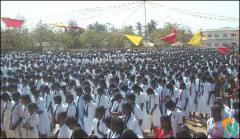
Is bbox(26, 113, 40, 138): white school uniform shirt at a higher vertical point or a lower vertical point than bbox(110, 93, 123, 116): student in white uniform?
lower

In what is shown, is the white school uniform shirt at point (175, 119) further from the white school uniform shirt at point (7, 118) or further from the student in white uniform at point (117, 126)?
the white school uniform shirt at point (7, 118)

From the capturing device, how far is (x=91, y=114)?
740 centimetres

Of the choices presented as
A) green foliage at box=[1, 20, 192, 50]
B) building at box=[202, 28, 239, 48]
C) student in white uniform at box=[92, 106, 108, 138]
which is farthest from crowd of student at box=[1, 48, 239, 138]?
building at box=[202, 28, 239, 48]

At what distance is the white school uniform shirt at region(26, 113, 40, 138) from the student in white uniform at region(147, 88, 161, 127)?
2.65 m

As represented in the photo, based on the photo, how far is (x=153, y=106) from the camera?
352 inches

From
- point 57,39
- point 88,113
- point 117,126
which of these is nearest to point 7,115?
point 88,113

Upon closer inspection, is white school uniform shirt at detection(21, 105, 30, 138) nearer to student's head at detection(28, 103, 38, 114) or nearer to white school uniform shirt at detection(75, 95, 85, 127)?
student's head at detection(28, 103, 38, 114)

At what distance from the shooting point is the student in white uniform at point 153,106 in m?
8.67

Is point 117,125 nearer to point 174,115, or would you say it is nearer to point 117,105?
point 174,115

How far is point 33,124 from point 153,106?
301cm

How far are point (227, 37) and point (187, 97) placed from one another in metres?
62.0

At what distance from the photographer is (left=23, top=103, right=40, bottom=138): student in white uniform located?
6854mm

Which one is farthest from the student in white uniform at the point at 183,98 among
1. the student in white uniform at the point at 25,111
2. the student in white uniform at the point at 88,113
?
the student in white uniform at the point at 25,111

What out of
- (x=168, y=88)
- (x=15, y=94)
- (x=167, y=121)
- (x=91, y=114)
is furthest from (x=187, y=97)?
(x=167, y=121)
